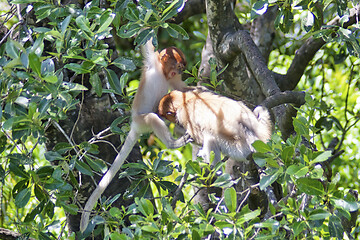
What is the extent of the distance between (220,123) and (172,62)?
2.48 feet

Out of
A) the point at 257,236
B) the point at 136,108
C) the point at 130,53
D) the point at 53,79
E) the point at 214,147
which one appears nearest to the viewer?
the point at 257,236

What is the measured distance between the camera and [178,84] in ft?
13.5

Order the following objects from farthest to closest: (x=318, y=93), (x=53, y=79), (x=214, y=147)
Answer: (x=318, y=93)
(x=214, y=147)
(x=53, y=79)

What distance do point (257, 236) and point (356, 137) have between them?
11.8 ft

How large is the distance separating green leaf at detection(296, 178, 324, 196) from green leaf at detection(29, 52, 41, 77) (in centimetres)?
115

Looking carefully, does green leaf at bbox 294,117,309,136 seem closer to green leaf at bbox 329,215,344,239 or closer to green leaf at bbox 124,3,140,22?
green leaf at bbox 329,215,344,239

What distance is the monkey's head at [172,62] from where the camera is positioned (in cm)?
388

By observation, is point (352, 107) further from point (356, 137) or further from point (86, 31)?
point (86, 31)

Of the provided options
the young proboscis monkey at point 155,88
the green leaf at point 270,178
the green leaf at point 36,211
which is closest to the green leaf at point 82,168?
the green leaf at point 36,211

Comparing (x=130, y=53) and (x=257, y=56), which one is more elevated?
(x=257, y=56)

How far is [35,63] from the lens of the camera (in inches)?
84.7

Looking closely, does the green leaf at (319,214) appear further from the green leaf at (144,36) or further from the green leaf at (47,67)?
the green leaf at (47,67)

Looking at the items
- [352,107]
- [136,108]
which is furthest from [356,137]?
[136,108]

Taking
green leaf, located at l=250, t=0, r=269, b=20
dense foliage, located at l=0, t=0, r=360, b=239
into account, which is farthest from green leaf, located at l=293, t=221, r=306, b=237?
green leaf, located at l=250, t=0, r=269, b=20
